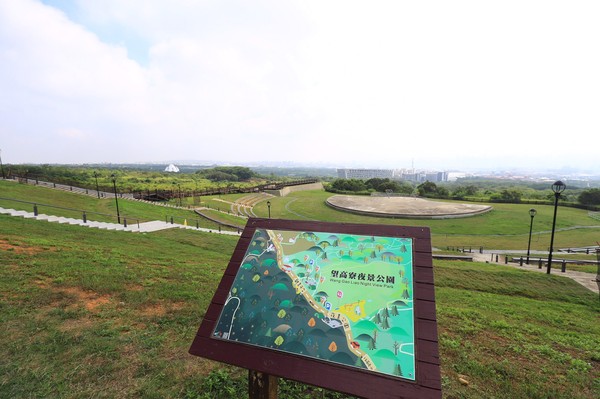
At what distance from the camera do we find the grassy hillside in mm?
4262

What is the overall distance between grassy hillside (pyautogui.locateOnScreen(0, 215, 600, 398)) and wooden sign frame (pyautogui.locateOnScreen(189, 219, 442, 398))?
158 cm

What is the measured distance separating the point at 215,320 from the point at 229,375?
1.87 m

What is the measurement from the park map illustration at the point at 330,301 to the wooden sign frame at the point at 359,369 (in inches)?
2.3

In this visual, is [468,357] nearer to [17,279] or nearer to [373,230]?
[373,230]

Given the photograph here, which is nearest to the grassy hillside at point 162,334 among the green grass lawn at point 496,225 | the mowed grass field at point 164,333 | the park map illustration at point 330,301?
the mowed grass field at point 164,333

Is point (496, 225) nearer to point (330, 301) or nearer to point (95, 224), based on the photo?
point (330, 301)

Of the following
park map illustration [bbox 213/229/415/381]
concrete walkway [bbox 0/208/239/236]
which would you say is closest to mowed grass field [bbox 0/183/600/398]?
park map illustration [bbox 213/229/415/381]

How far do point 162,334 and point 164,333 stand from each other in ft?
0.15

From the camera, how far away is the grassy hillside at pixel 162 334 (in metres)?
4.26

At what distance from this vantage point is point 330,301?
3.13m

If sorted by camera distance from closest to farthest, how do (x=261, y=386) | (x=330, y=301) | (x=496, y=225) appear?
(x=330, y=301), (x=261, y=386), (x=496, y=225)

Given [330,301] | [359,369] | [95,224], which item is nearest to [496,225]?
[330,301]

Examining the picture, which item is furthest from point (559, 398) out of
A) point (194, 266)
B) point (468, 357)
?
point (194, 266)

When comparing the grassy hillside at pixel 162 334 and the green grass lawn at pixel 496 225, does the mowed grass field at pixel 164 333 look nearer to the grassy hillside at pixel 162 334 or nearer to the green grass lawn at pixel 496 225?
the grassy hillside at pixel 162 334
